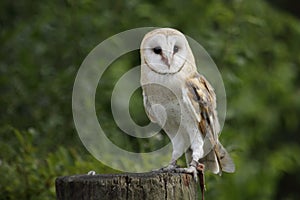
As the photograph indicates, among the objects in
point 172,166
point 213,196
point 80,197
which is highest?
point 213,196

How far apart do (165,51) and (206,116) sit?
53 cm

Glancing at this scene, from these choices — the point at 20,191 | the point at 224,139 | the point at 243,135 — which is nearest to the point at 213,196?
the point at 224,139

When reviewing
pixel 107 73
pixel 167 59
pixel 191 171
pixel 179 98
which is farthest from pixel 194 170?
pixel 107 73

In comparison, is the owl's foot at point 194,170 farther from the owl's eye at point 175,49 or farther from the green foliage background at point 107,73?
the green foliage background at point 107,73

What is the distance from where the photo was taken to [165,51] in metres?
4.32

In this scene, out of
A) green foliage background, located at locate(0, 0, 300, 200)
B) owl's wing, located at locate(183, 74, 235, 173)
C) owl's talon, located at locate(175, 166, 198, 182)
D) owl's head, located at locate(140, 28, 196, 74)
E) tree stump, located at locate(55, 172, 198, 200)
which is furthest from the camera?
green foliage background, located at locate(0, 0, 300, 200)

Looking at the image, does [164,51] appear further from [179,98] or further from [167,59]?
[179,98]

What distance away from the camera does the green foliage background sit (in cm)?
575

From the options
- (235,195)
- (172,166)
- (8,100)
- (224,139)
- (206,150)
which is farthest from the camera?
(235,195)

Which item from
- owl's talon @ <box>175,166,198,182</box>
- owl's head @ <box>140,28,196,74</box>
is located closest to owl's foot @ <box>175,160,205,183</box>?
owl's talon @ <box>175,166,198,182</box>

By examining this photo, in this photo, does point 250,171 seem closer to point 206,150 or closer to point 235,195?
point 235,195

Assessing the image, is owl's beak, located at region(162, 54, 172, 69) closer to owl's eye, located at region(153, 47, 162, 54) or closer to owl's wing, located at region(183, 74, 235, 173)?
owl's eye, located at region(153, 47, 162, 54)

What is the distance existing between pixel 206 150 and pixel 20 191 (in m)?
1.38

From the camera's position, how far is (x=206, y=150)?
4.72m
